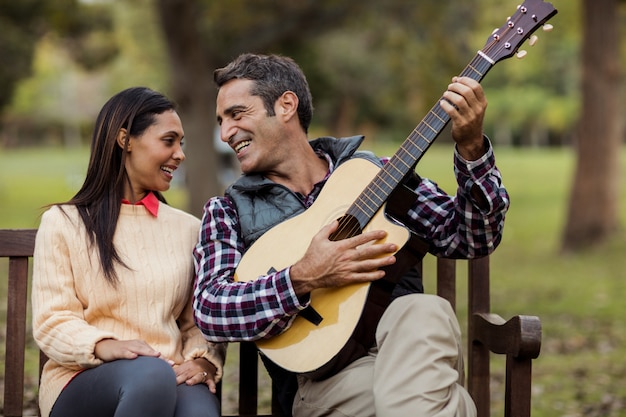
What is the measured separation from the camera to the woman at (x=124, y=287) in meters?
2.98

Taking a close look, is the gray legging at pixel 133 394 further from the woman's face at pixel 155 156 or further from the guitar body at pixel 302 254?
the woman's face at pixel 155 156

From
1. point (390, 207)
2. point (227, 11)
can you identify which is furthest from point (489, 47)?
point (227, 11)

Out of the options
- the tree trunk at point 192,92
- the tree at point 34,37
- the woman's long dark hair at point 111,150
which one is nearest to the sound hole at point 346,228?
the woman's long dark hair at point 111,150

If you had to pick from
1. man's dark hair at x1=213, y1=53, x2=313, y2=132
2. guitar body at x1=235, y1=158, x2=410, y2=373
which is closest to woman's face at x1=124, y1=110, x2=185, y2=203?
man's dark hair at x1=213, y1=53, x2=313, y2=132

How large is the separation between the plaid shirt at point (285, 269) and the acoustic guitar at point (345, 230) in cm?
7

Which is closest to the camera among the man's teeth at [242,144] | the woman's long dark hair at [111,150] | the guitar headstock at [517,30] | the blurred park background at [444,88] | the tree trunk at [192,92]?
the guitar headstock at [517,30]

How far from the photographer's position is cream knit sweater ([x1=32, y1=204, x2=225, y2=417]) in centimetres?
306

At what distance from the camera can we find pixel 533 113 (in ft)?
173

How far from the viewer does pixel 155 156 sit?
10.9ft

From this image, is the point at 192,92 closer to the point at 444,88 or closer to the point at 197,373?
the point at 444,88

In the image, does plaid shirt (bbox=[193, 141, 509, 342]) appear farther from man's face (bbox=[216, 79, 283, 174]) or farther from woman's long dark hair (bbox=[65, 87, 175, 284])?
woman's long dark hair (bbox=[65, 87, 175, 284])

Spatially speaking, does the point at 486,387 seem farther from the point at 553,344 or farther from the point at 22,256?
the point at 553,344

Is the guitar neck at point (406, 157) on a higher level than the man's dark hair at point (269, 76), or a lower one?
lower

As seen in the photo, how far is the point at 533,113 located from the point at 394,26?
37.8m
